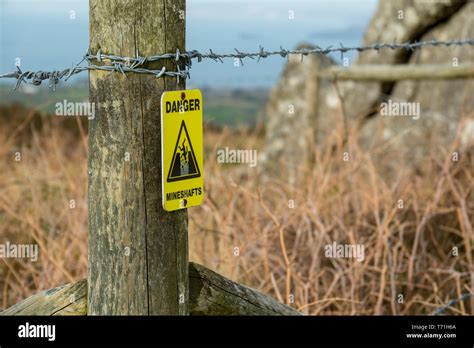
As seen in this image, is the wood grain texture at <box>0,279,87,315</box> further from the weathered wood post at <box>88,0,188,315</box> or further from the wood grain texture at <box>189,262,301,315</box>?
the wood grain texture at <box>189,262,301,315</box>

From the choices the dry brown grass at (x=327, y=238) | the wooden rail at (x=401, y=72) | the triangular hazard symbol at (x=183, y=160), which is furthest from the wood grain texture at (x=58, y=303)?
the wooden rail at (x=401, y=72)

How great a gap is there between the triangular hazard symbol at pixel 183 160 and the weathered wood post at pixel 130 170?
46 millimetres

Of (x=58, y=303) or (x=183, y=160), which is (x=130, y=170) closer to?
Result: (x=183, y=160)

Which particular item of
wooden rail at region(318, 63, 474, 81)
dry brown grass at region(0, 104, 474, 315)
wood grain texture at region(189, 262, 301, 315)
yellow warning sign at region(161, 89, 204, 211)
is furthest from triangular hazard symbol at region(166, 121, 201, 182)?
wooden rail at region(318, 63, 474, 81)

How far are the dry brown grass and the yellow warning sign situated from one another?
1304 millimetres

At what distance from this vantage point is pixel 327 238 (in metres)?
4.40

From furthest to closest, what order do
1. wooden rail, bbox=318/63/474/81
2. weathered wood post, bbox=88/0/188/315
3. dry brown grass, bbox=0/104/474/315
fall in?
wooden rail, bbox=318/63/474/81, dry brown grass, bbox=0/104/474/315, weathered wood post, bbox=88/0/188/315

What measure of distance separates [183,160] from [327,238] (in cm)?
223

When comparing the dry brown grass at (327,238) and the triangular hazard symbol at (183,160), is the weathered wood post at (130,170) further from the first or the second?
the dry brown grass at (327,238)

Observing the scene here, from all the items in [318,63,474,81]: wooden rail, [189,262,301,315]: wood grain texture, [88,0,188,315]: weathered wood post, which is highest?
[318,63,474,81]: wooden rail

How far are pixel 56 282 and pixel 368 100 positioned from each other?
4.47 metres

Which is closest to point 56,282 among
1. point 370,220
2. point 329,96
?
point 370,220

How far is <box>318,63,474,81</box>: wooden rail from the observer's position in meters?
6.48

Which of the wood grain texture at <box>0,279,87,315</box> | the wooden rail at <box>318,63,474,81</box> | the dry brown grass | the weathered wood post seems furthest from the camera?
the wooden rail at <box>318,63,474,81</box>
